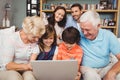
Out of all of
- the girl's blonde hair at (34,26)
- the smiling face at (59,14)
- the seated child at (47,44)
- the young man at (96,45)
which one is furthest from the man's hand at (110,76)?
the smiling face at (59,14)

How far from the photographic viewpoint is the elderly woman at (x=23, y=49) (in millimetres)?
1856

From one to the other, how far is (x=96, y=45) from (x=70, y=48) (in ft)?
0.76

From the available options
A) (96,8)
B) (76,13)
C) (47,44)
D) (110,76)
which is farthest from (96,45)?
(96,8)

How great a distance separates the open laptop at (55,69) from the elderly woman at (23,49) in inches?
4.3

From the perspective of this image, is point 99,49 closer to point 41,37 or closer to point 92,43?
point 92,43

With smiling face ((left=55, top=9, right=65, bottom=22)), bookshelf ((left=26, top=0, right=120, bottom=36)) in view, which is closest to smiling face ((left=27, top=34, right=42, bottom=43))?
smiling face ((left=55, top=9, right=65, bottom=22))

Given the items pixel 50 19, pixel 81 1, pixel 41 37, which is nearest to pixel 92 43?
pixel 41 37

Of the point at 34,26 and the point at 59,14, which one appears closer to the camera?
the point at 34,26

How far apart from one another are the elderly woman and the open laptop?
108mm

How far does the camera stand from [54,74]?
67.9 inches

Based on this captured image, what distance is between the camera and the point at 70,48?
199cm

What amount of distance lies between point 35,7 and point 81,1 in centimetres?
97

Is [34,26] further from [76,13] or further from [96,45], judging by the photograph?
→ [76,13]

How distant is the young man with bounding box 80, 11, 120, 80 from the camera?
1.92 m
